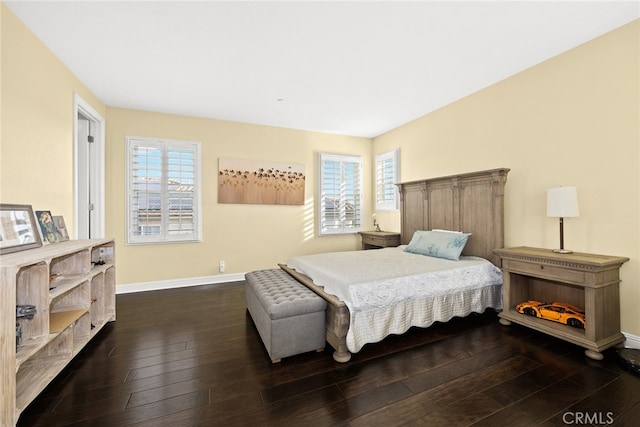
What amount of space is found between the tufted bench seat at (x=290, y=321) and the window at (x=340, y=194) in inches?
→ 112

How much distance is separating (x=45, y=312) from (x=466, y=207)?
422cm

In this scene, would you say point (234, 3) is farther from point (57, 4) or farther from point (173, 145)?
point (173, 145)

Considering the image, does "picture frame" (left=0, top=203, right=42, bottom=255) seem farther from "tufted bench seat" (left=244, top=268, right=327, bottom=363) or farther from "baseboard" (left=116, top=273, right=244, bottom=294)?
"baseboard" (left=116, top=273, right=244, bottom=294)

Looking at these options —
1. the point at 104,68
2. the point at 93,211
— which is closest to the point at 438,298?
the point at 104,68

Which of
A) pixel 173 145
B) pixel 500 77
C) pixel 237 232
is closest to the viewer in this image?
pixel 500 77

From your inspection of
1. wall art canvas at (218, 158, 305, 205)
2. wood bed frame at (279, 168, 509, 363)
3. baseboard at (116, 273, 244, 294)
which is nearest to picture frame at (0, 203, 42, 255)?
baseboard at (116, 273, 244, 294)

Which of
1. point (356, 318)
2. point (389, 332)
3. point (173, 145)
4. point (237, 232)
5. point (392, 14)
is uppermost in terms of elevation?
point (392, 14)

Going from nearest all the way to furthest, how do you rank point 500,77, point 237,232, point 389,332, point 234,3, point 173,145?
point 234,3
point 389,332
point 500,77
point 173,145
point 237,232

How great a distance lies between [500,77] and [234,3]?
303cm

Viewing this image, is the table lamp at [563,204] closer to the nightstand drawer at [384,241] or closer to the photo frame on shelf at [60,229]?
the nightstand drawer at [384,241]

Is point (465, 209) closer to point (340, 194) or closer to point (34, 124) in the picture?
point (340, 194)

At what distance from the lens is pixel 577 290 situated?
2617mm

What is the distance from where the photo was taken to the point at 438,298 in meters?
2.71

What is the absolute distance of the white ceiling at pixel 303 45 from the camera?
211 cm
